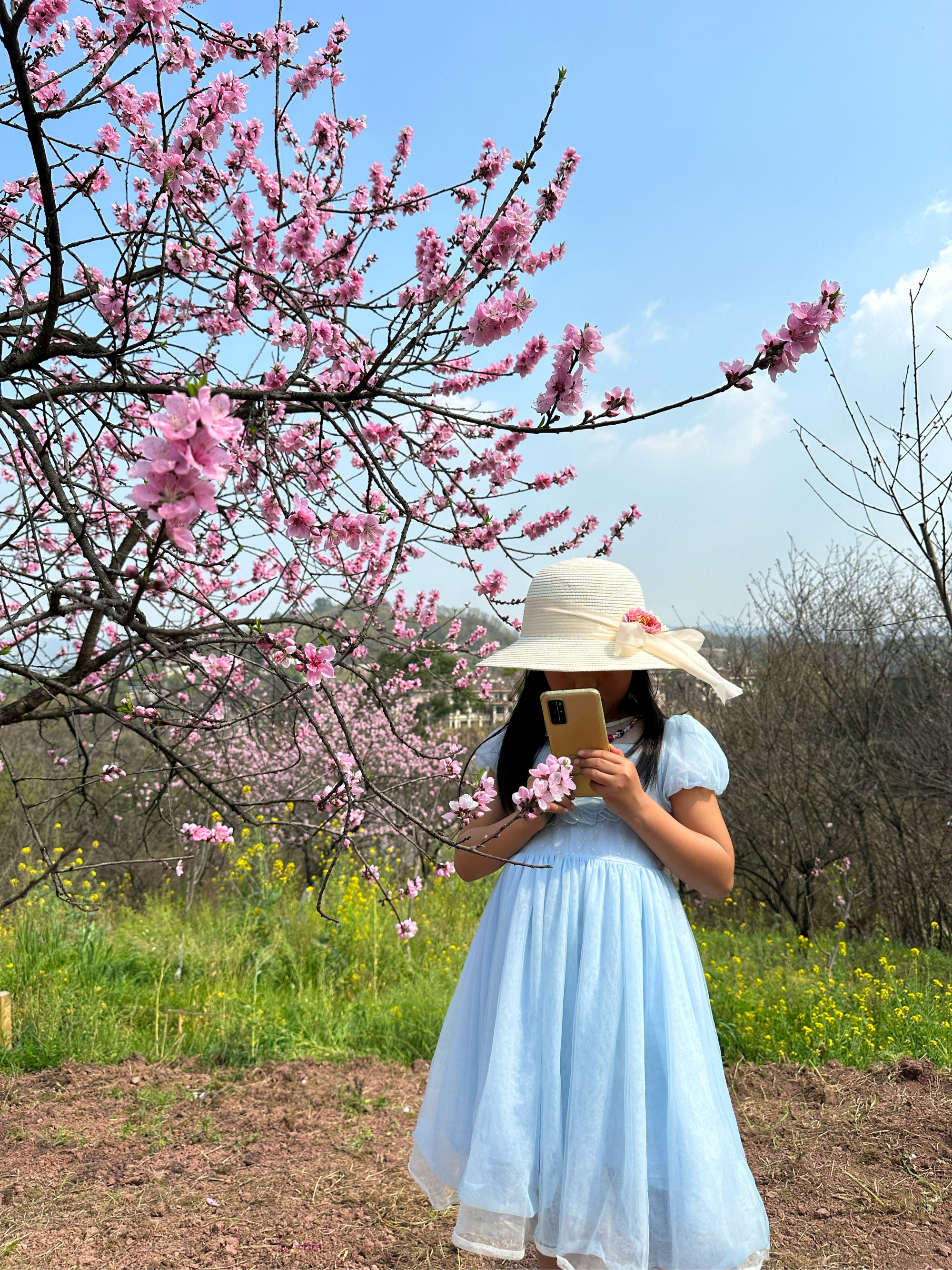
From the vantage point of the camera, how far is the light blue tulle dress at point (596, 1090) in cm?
137

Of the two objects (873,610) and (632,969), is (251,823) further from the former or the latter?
(873,610)

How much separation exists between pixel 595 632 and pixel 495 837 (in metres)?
0.45

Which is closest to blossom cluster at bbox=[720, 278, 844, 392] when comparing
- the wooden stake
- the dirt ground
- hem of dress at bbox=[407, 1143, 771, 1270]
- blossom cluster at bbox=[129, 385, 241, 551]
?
blossom cluster at bbox=[129, 385, 241, 551]

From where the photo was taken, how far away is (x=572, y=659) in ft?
5.40

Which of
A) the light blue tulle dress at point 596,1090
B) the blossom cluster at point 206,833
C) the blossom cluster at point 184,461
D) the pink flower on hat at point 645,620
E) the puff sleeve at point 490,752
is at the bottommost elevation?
the light blue tulle dress at point 596,1090

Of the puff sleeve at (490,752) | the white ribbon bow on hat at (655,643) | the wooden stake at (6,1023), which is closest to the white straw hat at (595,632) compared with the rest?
the white ribbon bow on hat at (655,643)

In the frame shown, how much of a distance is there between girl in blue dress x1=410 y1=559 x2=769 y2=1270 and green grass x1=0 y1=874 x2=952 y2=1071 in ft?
3.71

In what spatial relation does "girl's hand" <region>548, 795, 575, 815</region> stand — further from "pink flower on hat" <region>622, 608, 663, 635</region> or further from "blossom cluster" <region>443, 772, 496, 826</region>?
"pink flower on hat" <region>622, 608, 663, 635</region>

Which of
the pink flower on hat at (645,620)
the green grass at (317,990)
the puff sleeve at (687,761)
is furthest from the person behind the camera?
the green grass at (317,990)

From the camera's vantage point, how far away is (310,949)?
15.8 ft

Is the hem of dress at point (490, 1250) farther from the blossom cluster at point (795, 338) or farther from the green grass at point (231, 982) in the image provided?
the green grass at point (231, 982)

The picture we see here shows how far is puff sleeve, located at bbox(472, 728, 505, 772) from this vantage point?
190cm

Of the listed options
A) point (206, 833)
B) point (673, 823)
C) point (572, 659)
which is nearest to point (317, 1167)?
point (206, 833)

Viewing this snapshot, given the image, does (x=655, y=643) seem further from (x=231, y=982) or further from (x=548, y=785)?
(x=231, y=982)
